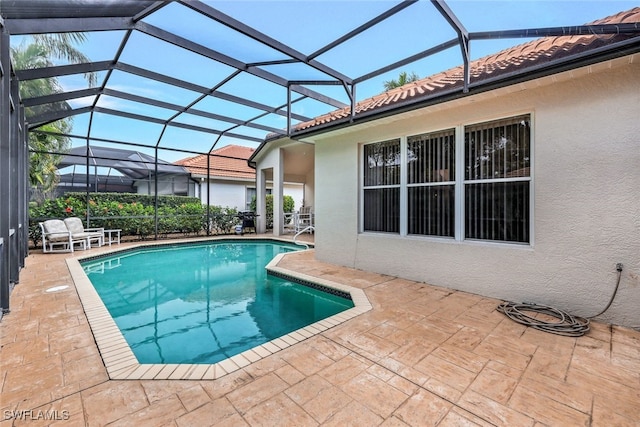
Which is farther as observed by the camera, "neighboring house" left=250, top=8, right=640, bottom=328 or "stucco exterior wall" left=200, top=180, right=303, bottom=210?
"stucco exterior wall" left=200, top=180, right=303, bottom=210

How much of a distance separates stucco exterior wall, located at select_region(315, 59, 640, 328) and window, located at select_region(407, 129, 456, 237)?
0.29m

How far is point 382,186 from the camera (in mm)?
6367

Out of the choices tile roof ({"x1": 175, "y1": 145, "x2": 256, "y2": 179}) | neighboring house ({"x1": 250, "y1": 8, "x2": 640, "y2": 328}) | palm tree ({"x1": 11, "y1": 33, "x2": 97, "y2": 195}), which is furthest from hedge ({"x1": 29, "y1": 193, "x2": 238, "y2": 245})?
neighboring house ({"x1": 250, "y1": 8, "x2": 640, "y2": 328})

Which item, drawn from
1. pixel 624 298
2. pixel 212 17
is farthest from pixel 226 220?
pixel 624 298

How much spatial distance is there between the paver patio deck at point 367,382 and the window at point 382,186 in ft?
9.25

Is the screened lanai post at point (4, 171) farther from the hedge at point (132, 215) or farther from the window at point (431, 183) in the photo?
the hedge at point (132, 215)

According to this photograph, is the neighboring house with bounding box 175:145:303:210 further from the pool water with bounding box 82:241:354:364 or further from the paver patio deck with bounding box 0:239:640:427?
the paver patio deck with bounding box 0:239:640:427

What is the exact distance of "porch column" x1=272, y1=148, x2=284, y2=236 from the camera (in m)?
13.0

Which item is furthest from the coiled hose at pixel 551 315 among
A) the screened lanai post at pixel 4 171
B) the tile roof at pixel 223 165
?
the tile roof at pixel 223 165

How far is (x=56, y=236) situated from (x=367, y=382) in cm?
1063

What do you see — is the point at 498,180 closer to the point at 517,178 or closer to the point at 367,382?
the point at 517,178

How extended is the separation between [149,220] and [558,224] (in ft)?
43.7

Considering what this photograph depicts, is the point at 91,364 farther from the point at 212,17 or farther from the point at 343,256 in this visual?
the point at 343,256

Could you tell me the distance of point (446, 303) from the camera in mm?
4457
